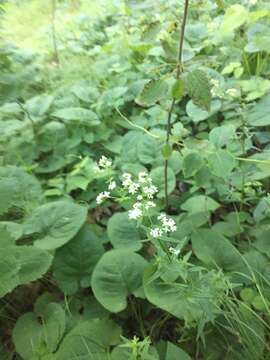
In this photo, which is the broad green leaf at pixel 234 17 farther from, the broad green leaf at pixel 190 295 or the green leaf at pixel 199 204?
the broad green leaf at pixel 190 295

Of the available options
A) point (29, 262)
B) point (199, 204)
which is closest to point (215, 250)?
point (199, 204)

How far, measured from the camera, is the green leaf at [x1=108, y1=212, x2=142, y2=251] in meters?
1.10

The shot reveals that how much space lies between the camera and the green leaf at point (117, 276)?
3.25ft

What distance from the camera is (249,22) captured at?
170 centimetres

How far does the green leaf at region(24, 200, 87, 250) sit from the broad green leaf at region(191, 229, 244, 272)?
0.34 m

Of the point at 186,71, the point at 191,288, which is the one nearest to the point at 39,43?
the point at 186,71

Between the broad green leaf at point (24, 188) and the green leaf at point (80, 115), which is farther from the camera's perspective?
the green leaf at point (80, 115)

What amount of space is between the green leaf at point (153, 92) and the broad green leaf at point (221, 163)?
25cm

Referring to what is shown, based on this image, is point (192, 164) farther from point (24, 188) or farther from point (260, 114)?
point (24, 188)

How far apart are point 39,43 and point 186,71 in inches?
61.5

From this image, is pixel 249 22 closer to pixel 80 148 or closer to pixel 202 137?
pixel 202 137

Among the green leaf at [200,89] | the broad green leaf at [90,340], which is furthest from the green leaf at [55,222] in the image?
the green leaf at [200,89]

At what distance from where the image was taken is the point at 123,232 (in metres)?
1.12

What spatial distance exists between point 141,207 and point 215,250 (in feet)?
0.99
